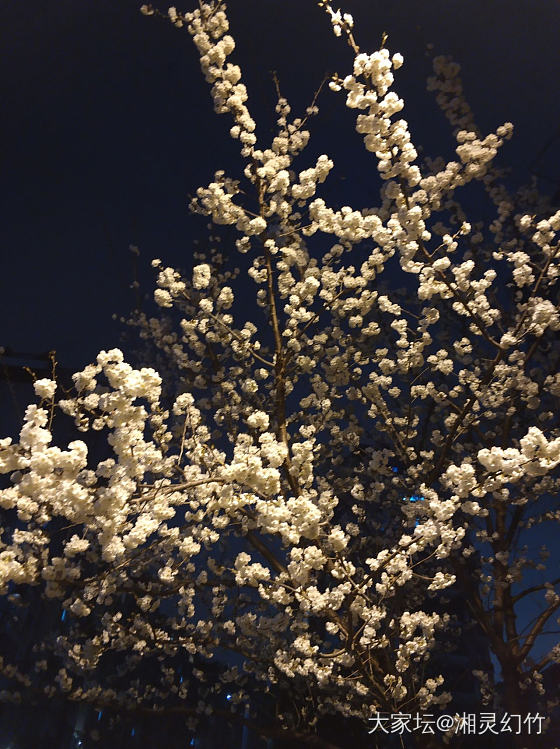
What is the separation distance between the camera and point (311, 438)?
614cm

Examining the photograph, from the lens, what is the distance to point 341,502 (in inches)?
401

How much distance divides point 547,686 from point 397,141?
1673 cm

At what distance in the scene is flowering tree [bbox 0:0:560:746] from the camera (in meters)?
3.76

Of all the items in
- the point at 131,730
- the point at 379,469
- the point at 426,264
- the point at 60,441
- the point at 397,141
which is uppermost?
the point at 60,441

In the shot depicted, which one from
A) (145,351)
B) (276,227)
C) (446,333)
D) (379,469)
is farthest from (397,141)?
(145,351)

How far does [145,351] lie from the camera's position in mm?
9781

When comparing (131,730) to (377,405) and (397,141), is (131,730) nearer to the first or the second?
(377,405)

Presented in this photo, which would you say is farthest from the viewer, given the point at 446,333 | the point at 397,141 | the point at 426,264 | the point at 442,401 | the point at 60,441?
the point at 60,441

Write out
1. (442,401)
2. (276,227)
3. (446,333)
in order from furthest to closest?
(446,333) < (442,401) < (276,227)

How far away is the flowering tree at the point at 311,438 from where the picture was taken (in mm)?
3762

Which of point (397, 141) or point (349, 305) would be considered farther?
point (349, 305)

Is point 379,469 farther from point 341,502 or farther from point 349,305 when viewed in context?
point 341,502

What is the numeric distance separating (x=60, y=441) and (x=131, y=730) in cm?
984

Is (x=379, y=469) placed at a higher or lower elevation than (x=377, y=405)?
lower
